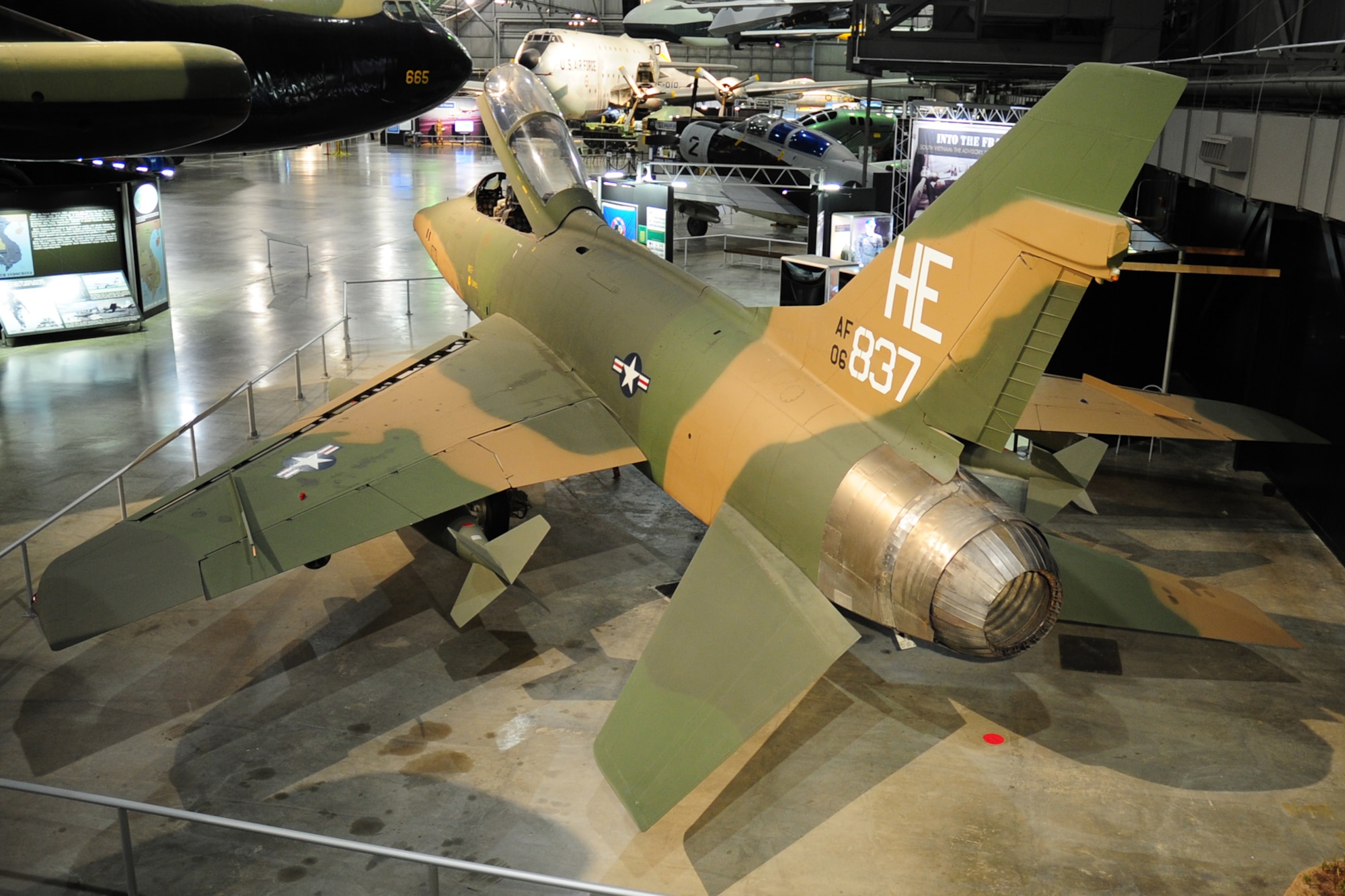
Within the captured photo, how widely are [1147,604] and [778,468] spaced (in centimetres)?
278

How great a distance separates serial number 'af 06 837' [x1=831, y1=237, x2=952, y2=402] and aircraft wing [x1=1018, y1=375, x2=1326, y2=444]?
11.5ft

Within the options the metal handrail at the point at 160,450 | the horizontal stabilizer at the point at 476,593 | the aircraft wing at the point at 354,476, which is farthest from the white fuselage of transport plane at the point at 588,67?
the horizontal stabilizer at the point at 476,593

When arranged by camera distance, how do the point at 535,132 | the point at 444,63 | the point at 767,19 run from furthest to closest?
the point at 767,19 → the point at 535,132 → the point at 444,63

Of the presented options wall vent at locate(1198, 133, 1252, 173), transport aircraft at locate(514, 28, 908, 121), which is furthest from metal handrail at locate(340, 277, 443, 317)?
transport aircraft at locate(514, 28, 908, 121)

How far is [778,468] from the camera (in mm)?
7457

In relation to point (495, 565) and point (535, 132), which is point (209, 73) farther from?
point (535, 132)

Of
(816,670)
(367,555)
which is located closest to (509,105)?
(367,555)

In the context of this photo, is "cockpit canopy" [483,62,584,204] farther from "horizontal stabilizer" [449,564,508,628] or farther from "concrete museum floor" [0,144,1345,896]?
"horizontal stabilizer" [449,564,508,628]

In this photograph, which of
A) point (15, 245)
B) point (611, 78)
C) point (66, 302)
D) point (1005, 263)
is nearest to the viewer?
point (1005, 263)

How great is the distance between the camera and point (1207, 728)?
25.3 feet

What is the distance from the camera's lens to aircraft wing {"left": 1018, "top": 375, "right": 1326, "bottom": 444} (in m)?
10.4

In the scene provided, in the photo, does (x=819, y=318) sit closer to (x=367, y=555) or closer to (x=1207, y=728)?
(x=1207, y=728)

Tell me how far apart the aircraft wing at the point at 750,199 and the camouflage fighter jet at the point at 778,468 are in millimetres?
16810

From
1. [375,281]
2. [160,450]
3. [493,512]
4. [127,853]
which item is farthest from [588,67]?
[127,853]
